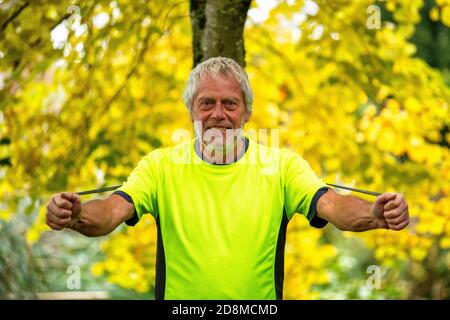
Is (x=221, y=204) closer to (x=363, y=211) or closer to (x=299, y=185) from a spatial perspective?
(x=299, y=185)

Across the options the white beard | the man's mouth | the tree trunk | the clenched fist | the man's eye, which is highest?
the tree trunk

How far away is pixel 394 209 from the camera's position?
2.28 metres

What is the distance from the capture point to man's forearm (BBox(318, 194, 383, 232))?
2418 mm

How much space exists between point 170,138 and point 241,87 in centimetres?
374

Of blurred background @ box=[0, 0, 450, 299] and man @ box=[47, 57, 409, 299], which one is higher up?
blurred background @ box=[0, 0, 450, 299]

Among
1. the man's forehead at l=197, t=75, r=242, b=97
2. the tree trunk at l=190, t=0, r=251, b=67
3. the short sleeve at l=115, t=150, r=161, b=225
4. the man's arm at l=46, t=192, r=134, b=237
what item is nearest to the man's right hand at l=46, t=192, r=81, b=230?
the man's arm at l=46, t=192, r=134, b=237

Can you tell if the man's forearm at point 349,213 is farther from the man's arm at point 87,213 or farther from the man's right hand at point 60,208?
the man's right hand at point 60,208

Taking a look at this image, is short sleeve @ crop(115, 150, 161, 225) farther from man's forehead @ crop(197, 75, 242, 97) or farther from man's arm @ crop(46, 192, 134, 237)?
man's forehead @ crop(197, 75, 242, 97)

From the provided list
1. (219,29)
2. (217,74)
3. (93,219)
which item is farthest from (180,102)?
(93,219)

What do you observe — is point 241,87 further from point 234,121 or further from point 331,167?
point 331,167

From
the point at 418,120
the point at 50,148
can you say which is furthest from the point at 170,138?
the point at 418,120

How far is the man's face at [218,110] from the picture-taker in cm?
272

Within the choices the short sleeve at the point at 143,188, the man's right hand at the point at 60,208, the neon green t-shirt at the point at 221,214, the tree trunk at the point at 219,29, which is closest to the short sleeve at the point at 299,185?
the neon green t-shirt at the point at 221,214
